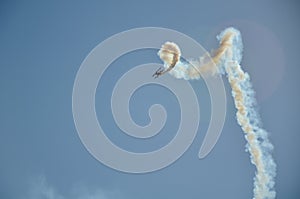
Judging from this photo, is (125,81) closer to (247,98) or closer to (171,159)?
(171,159)

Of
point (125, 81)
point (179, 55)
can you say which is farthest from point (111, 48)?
point (179, 55)

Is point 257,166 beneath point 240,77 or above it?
beneath

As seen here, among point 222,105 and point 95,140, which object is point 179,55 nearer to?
point 222,105

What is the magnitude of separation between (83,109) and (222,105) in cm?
825

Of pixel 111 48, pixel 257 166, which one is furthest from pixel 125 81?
pixel 257 166

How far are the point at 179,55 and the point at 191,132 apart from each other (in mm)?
4602

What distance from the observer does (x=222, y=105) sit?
24641mm

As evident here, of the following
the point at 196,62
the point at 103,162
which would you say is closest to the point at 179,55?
the point at 196,62

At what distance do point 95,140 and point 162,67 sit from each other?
19.4 ft

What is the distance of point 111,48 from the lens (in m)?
24.4

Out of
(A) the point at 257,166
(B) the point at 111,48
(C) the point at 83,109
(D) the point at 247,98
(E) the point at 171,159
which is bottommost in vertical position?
(A) the point at 257,166

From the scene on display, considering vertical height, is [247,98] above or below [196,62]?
below

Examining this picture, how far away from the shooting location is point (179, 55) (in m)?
25.0

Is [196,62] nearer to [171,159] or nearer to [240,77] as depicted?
[240,77]
